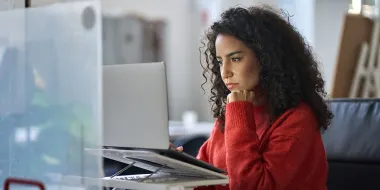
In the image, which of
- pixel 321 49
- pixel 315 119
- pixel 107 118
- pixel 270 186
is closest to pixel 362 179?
pixel 315 119

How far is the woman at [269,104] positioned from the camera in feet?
4.19

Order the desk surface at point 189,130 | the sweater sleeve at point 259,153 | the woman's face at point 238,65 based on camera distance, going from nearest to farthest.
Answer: the sweater sleeve at point 259,153
the woman's face at point 238,65
the desk surface at point 189,130

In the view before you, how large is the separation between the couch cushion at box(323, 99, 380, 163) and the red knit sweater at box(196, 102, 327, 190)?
27 centimetres

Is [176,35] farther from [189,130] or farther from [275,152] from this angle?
[275,152]

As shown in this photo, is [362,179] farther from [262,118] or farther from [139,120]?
[139,120]

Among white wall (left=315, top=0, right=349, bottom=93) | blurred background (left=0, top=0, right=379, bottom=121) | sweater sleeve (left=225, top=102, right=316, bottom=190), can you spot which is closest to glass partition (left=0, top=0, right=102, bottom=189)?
sweater sleeve (left=225, top=102, right=316, bottom=190)

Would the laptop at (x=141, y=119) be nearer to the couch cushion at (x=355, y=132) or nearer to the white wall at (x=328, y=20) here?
the couch cushion at (x=355, y=132)

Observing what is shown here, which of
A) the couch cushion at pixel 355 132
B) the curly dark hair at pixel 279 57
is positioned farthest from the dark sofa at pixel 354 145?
the curly dark hair at pixel 279 57

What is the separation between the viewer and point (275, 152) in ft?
4.18

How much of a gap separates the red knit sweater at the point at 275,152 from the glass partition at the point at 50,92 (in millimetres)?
455

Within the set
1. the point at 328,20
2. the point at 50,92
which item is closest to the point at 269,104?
Answer: the point at 50,92

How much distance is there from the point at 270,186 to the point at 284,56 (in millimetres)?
340

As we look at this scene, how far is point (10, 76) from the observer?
1.11m

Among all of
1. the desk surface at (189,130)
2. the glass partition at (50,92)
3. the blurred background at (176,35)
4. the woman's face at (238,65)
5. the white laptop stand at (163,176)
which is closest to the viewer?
the glass partition at (50,92)
